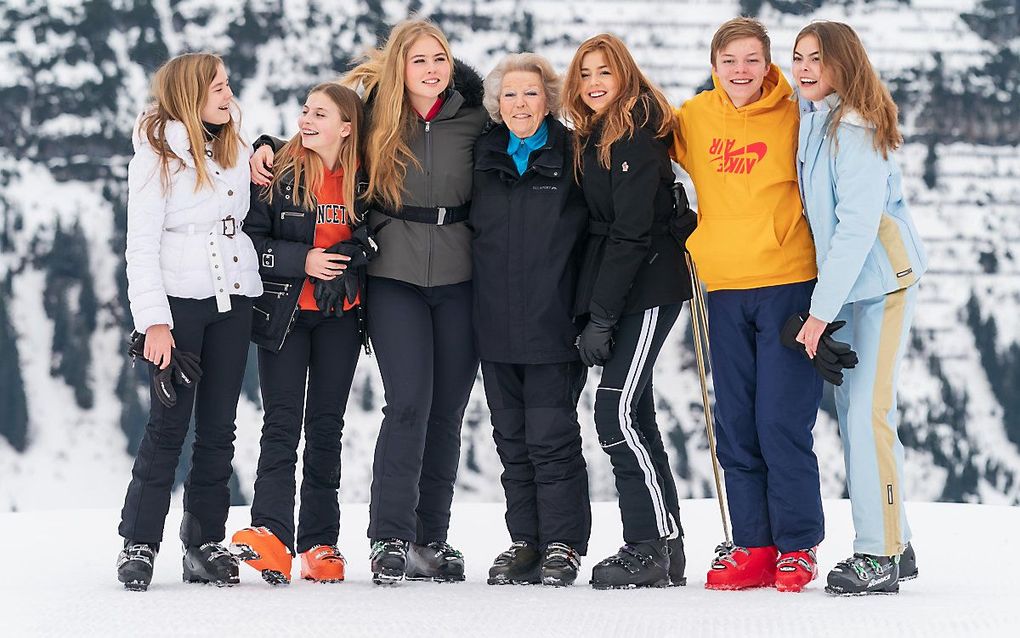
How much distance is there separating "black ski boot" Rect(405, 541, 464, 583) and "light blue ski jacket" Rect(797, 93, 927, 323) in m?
1.23

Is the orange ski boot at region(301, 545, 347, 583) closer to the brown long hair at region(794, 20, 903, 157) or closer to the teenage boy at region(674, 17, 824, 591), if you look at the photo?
the teenage boy at region(674, 17, 824, 591)

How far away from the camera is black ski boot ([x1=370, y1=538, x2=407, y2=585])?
3.18 metres

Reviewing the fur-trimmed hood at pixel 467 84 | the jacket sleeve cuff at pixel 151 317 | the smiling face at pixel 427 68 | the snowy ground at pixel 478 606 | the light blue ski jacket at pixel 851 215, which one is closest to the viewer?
the snowy ground at pixel 478 606

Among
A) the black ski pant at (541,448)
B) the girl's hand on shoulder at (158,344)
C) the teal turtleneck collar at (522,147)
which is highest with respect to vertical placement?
the teal turtleneck collar at (522,147)

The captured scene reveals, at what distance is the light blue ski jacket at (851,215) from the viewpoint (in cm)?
300

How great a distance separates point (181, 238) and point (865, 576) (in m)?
1.98

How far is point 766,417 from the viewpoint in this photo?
10.3 ft

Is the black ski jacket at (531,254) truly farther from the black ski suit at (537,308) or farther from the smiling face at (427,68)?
the smiling face at (427,68)

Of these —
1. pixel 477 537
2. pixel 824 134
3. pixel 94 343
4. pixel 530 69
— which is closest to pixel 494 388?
pixel 530 69

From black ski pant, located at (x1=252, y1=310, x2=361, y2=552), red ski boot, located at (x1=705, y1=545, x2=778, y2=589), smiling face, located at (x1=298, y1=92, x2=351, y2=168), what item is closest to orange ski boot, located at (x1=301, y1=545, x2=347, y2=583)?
black ski pant, located at (x1=252, y1=310, x2=361, y2=552)

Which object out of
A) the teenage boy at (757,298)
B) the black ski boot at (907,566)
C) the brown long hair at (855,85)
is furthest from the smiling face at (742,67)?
the black ski boot at (907,566)

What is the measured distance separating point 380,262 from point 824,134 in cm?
123

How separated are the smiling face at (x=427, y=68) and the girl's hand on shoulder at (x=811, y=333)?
46.7 inches

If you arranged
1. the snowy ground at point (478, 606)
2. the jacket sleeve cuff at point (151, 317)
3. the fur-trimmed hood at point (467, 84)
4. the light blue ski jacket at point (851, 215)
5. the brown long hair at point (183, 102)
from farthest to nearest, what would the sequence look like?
1. the fur-trimmed hood at point (467, 84)
2. the brown long hair at point (183, 102)
3. the jacket sleeve cuff at point (151, 317)
4. the light blue ski jacket at point (851, 215)
5. the snowy ground at point (478, 606)
